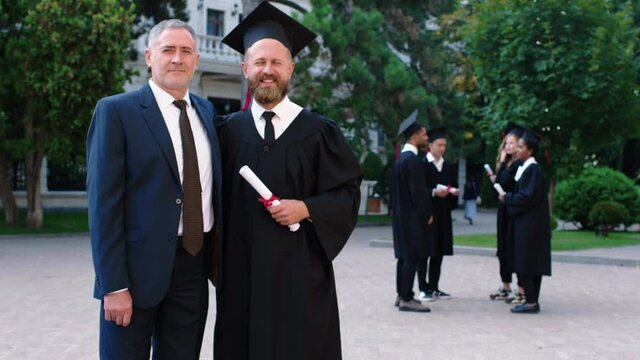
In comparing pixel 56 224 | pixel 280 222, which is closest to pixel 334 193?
pixel 280 222

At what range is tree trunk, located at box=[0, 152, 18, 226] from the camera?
67.5 feet

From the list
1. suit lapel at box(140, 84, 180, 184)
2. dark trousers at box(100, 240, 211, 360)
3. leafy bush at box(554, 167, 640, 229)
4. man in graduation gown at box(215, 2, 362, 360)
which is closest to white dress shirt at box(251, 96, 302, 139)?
man in graduation gown at box(215, 2, 362, 360)

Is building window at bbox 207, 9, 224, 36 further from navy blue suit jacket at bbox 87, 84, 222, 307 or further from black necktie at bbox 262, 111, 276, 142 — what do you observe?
navy blue suit jacket at bbox 87, 84, 222, 307

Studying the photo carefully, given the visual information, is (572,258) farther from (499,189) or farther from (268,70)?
(268,70)

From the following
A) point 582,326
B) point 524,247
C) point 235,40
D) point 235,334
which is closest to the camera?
point 235,334

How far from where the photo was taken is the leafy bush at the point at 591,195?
2145 cm

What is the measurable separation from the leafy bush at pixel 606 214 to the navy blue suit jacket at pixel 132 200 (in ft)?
58.8

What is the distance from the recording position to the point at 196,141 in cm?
411

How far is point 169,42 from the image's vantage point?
4020 millimetres

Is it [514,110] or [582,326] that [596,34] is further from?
[582,326]

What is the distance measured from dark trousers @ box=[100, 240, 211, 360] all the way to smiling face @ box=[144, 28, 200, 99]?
0.78 m

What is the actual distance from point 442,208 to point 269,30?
6.28m

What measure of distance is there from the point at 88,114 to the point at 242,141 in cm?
1555

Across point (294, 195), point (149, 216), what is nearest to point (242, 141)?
point (294, 195)
